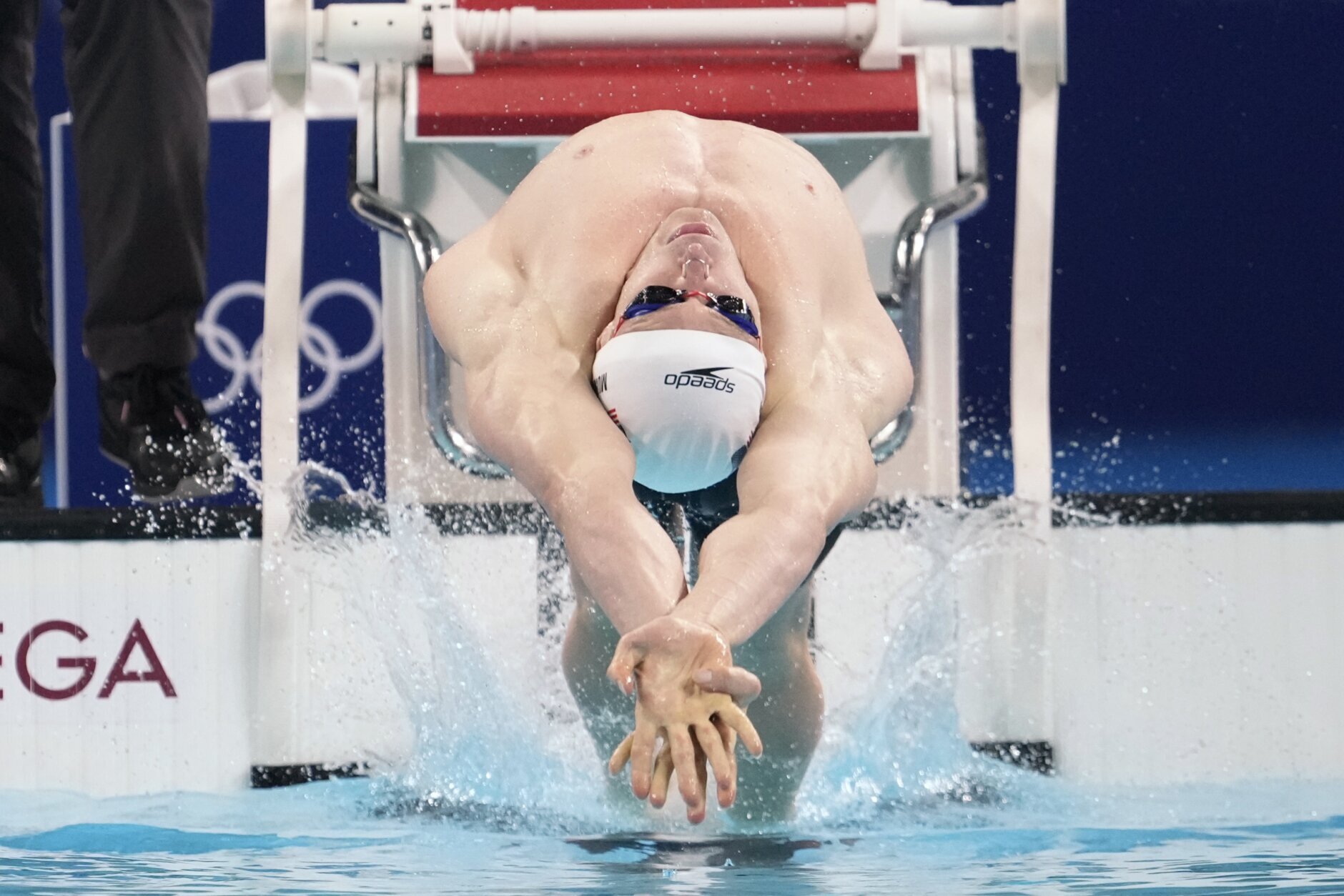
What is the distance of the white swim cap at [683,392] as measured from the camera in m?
1.83

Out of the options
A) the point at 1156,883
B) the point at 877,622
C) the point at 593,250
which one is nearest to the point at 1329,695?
the point at 877,622

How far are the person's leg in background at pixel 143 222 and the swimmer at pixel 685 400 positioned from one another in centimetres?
66

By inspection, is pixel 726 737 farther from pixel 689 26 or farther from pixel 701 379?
pixel 689 26

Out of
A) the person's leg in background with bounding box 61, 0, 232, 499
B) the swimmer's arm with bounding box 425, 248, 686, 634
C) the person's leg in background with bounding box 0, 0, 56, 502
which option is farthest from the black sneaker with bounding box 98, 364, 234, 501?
the swimmer's arm with bounding box 425, 248, 686, 634

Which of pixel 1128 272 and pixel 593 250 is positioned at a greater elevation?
pixel 1128 272

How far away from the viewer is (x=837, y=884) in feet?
5.30

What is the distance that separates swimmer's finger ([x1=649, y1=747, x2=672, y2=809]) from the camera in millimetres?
1435

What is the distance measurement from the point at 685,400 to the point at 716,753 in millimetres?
502

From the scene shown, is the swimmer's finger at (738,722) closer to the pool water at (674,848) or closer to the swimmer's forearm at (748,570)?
the swimmer's forearm at (748,570)

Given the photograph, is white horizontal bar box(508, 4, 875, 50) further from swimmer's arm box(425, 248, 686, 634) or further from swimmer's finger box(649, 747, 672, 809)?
swimmer's finger box(649, 747, 672, 809)

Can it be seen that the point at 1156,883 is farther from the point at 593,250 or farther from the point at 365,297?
the point at 365,297

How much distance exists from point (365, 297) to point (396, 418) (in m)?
1.14

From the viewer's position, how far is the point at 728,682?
146cm

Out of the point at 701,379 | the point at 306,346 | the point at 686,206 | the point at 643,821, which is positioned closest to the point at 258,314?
the point at 306,346
